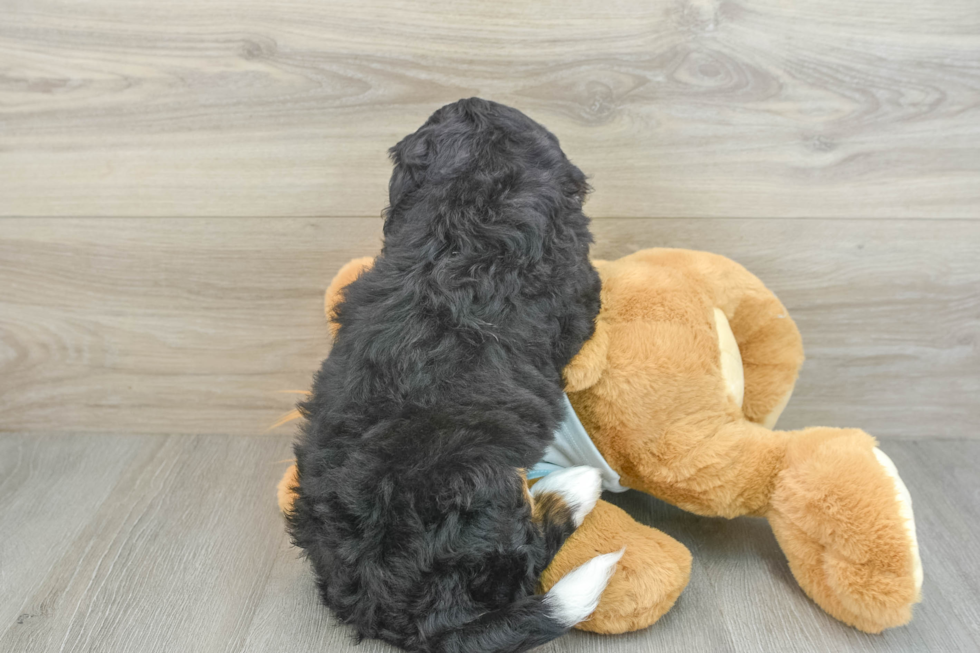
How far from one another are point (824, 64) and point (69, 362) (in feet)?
3.96

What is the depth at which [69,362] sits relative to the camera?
44.6 inches

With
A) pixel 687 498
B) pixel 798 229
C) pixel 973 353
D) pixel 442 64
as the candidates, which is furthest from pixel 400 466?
pixel 973 353

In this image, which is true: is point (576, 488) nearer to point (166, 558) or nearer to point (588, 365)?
point (588, 365)

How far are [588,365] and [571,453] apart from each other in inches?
4.7

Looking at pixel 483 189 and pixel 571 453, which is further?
pixel 571 453

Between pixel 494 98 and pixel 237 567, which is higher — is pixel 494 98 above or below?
above

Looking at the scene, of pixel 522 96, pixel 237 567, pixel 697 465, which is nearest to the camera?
pixel 697 465

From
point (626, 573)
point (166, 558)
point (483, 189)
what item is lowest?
point (166, 558)

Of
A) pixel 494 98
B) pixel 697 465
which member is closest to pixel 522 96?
pixel 494 98

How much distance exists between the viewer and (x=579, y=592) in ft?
2.13

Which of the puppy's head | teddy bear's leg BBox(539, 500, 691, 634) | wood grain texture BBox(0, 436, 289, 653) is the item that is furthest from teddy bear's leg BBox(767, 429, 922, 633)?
wood grain texture BBox(0, 436, 289, 653)

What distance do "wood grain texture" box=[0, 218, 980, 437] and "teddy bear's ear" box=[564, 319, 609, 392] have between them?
31 cm

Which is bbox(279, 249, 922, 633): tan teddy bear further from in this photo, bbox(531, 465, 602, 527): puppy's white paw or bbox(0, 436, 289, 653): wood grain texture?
bbox(0, 436, 289, 653): wood grain texture

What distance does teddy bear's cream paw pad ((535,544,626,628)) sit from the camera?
643mm
